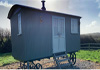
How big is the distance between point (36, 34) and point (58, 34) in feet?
4.89

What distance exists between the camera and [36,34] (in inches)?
160

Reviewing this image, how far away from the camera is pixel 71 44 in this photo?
561cm

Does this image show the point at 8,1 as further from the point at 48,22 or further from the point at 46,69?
the point at 46,69

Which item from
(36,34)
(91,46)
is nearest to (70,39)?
(36,34)

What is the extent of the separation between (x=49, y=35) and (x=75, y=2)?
3.96m

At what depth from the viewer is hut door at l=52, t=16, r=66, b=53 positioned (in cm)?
476

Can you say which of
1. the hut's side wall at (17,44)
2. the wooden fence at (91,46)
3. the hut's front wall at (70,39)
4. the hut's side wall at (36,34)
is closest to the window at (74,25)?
the hut's front wall at (70,39)

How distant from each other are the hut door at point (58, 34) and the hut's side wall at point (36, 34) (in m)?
0.30

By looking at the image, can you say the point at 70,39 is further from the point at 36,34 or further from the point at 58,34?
the point at 36,34

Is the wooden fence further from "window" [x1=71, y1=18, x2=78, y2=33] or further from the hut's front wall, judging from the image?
"window" [x1=71, y1=18, x2=78, y2=33]

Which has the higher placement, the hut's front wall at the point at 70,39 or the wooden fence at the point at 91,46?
the hut's front wall at the point at 70,39

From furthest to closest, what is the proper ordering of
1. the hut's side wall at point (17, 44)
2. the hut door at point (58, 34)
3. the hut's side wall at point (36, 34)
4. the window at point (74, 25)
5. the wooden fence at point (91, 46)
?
the wooden fence at point (91, 46)
the window at point (74, 25)
the hut door at point (58, 34)
the hut's side wall at point (17, 44)
the hut's side wall at point (36, 34)

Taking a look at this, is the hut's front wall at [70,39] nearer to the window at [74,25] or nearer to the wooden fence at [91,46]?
the window at [74,25]

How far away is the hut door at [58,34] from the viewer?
4762 millimetres
